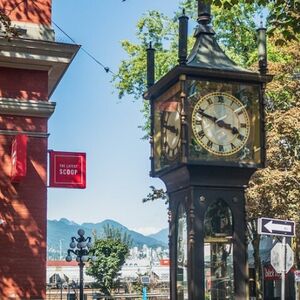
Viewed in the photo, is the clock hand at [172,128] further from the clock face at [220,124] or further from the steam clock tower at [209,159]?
the clock face at [220,124]

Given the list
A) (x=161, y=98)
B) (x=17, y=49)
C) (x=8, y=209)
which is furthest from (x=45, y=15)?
(x=161, y=98)

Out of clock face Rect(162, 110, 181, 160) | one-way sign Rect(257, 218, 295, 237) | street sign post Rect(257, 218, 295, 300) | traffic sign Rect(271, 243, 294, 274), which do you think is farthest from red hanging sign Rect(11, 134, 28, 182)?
clock face Rect(162, 110, 181, 160)

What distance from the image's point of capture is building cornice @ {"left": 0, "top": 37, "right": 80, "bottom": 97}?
11549mm

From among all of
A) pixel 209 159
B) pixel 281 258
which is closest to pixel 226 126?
pixel 209 159

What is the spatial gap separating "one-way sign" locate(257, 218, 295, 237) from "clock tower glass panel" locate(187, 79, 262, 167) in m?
2.29

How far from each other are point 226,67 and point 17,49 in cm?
677

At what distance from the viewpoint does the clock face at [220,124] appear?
5.54 metres

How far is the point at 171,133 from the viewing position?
19.1ft

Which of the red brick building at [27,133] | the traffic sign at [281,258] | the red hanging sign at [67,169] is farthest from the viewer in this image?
the red hanging sign at [67,169]

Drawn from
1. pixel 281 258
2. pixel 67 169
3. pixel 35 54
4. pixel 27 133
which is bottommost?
pixel 281 258

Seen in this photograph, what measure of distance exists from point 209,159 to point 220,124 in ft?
1.19

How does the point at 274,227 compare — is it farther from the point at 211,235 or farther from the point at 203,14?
the point at 203,14

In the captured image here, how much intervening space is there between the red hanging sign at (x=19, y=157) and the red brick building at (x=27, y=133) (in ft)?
1.43

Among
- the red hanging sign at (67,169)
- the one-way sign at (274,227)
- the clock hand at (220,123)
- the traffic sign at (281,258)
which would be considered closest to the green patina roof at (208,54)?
the clock hand at (220,123)
